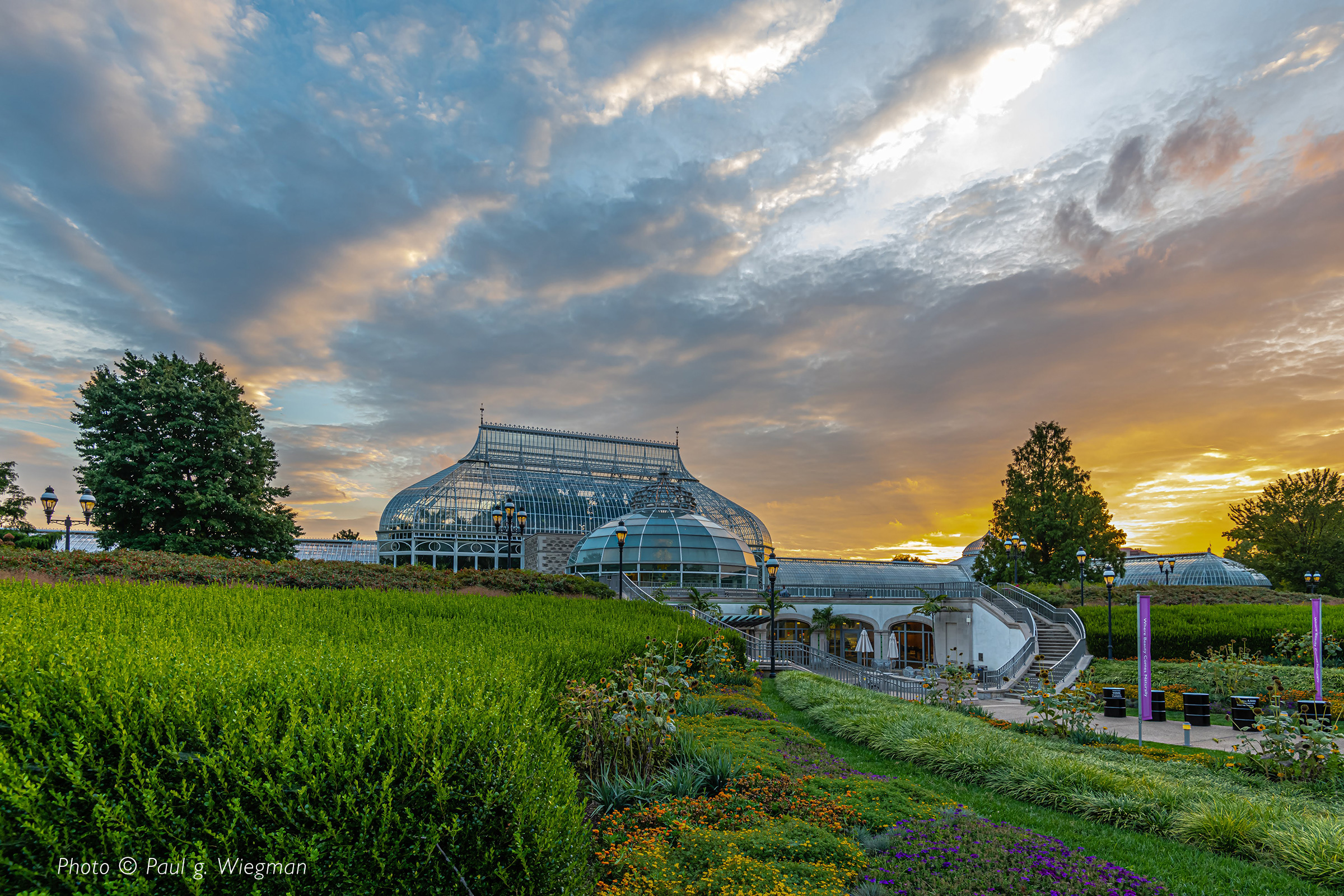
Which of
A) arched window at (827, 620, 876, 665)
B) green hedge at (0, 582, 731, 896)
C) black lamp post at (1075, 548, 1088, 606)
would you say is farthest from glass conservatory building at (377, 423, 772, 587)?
green hedge at (0, 582, 731, 896)

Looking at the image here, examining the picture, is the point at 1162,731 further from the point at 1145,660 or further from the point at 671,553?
the point at 671,553

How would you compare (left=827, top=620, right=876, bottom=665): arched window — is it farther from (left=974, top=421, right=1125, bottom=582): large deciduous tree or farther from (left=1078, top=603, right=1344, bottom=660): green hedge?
(left=1078, top=603, right=1344, bottom=660): green hedge

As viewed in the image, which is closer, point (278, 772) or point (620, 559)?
point (278, 772)

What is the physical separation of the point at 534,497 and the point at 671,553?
1537 cm

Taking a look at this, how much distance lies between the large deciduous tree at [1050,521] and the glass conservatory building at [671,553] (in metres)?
14.7

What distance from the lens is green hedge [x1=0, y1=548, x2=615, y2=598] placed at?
11984 millimetres

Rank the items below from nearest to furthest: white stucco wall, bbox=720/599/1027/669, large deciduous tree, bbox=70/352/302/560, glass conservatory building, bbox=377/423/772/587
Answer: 1. large deciduous tree, bbox=70/352/302/560
2. white stucco wall, bbox=720/599/1027/669
3. glass conservatory building, bbox=377/423/772/587

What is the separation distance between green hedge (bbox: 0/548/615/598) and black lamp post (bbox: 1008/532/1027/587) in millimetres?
25967

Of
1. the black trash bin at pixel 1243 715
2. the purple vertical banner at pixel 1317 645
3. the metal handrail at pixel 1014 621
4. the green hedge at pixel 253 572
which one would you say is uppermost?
the green hedge at pixel 253 572

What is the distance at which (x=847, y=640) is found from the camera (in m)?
37.7

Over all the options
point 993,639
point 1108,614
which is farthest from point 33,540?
point 993,639

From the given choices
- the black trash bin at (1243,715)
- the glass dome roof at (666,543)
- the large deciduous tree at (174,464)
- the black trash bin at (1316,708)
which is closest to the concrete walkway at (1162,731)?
the black trash bin at (1243,715)

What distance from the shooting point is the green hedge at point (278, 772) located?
115 inches

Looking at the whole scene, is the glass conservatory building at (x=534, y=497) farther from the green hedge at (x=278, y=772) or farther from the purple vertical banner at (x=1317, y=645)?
the green hedge at (x=278, y=772)
